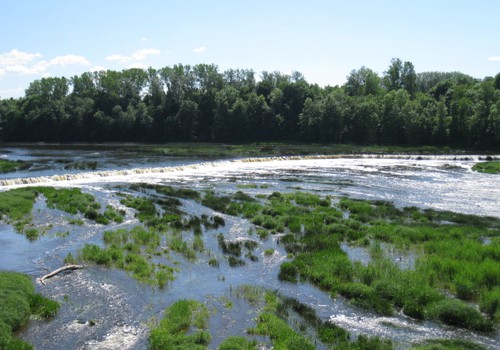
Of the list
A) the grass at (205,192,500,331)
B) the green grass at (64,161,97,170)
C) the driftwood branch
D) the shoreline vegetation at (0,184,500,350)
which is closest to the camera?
the shoreline vegetation at (0,184,500,350)

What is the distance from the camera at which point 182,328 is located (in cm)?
2000

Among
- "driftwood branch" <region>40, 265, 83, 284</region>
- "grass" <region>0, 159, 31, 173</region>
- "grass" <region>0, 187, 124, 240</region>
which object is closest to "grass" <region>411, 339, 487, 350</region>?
"driftwood branch" <region>40, 265, 83, 284</region>

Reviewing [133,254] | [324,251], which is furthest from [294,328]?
[133,254]

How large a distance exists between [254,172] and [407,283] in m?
51.6

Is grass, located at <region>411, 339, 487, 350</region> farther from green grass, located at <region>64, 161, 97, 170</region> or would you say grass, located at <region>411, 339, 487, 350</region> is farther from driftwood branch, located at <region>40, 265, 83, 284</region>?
green grass, located at <region>64, 161, 97, 170</region>

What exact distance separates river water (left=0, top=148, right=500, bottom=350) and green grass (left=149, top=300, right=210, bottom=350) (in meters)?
0.55

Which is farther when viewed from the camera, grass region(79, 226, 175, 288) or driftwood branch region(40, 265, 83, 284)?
grass region(79, 226, 175, 288)

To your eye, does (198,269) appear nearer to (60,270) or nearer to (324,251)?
(60,270)

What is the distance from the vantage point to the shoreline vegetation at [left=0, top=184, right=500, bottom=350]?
20.6 m

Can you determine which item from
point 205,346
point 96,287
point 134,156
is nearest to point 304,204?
point 96,287

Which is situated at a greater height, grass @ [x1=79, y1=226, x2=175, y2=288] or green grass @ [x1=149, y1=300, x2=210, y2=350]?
grass @ [x1=79, y1=226, x2=175, y2=288]

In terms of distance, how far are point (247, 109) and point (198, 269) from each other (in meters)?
126

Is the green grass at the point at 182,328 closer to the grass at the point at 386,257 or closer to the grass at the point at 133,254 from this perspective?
the grass at the point at 133,254

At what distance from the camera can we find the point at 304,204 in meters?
46.8
